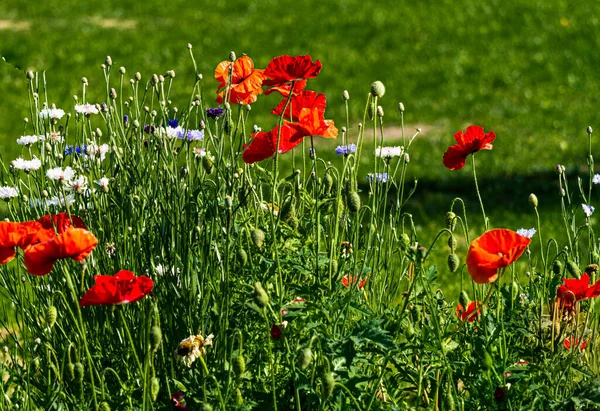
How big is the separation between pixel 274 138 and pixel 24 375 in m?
1.00

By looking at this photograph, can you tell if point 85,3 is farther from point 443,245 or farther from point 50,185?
point 50,185

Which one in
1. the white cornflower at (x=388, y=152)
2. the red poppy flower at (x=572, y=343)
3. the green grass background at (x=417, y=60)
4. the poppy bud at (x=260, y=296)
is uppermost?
the poppy bud at (x=260, y=296)

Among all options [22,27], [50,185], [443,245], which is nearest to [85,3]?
[22,27]

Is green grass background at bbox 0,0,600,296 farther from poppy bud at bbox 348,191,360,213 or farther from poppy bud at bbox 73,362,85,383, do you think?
poppy bud at bbox 73,362,85,383

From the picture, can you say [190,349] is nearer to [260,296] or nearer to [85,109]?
[260,296]

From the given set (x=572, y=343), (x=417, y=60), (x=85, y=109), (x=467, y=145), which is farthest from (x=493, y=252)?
(x=417, y=60)

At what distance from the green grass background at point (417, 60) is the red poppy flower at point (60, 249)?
13.1 feet

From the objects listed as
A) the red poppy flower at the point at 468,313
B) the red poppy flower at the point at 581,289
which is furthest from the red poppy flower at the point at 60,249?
the red poppy flower at the point at 581,289

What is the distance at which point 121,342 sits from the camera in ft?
8.46

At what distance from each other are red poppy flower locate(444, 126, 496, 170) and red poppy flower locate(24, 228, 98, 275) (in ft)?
3.62

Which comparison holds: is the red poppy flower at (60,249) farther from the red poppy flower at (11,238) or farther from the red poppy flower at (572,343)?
the red poppy flower at (572,343)

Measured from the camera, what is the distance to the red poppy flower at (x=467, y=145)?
2619mm

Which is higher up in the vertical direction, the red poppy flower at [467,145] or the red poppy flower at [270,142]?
the red poppy flower at [270,142]

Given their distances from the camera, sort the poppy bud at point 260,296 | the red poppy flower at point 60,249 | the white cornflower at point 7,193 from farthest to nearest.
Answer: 1. the white cornflower at point 7,193
2. the red poppy flower at point 60,249
3. the poppy bud at point 260,296
